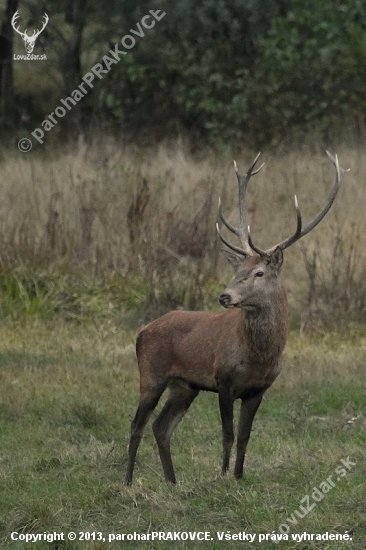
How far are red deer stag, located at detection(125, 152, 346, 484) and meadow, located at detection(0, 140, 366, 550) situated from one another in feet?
1.31

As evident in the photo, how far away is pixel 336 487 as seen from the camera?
757 centimetres

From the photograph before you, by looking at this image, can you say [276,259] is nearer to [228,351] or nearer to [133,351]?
[228,351]

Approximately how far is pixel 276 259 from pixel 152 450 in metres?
2.22

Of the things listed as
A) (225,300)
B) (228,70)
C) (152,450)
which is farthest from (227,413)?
(228,70)

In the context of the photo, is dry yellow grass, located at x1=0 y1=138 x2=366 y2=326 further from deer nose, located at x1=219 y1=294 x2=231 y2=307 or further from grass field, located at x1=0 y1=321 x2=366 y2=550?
deer nose, located at x1=219 y1=294 x2=231 y2=307

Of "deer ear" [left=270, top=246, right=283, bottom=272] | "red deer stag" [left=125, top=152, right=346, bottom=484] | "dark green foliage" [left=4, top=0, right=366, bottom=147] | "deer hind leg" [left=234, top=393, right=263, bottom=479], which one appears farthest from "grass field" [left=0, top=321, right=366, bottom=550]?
"dark green foliage" [left=4, top=0, right=366, bottom=147]

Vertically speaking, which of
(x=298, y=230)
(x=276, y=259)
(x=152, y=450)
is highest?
(x=298, y=230)

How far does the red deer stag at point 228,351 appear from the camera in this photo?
7.62 m

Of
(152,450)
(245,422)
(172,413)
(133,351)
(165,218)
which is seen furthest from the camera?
(165,218)

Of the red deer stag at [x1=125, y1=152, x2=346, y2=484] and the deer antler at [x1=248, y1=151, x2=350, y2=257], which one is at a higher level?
the deer antler at [x1=248, y1=151, x2=350, y2=257]

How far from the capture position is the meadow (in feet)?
23.9

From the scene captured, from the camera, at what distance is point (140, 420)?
8.26 metres

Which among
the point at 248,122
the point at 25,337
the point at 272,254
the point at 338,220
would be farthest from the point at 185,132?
the point at 272,254

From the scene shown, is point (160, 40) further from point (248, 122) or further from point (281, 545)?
point (281, 545)
